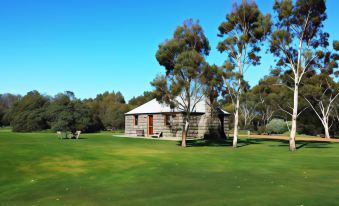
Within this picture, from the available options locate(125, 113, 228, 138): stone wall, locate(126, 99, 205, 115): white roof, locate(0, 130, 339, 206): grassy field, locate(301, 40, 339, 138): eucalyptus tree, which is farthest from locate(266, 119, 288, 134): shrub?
locate(0, 130, 339, 206): grassy field

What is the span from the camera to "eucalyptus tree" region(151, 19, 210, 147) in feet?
101

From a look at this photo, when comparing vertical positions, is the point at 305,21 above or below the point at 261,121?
above

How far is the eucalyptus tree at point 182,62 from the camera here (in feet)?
101

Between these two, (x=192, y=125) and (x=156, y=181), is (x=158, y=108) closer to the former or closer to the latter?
(x=192, y=125)

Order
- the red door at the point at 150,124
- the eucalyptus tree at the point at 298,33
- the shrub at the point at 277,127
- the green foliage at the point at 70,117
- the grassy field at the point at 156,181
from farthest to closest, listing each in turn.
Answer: the shrub at the point at 277,127
the green foliage at the point at 70,117
the red door at the point at 150,124
the eucalyptus tree at the point at 298,33
the grassy field at the point at 156,181

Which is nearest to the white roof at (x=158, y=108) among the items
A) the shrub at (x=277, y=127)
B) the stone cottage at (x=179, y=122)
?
the stone cottage at (x=179, y=122)

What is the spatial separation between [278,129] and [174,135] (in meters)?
24.6

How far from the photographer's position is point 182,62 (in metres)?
30.8

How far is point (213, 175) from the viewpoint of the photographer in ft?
47.2

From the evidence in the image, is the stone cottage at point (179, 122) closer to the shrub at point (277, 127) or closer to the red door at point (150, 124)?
the red door at point (150, 124)

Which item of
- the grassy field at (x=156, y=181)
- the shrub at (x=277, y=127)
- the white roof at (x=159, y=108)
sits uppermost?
the white roof at (x=159, y=108)

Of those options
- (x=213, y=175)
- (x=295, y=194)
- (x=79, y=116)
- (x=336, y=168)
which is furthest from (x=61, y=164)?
(x=79, y=116)

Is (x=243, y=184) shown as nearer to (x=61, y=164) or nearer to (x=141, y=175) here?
(x=141, y=175)

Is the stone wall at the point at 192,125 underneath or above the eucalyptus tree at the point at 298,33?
underneath
